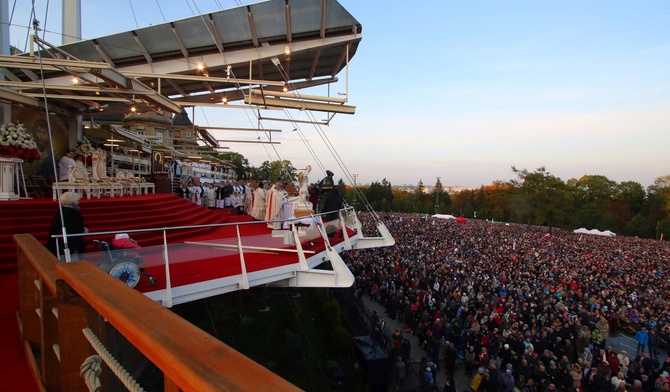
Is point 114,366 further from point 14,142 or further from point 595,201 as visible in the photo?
point 595,201

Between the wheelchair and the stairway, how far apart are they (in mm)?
1612

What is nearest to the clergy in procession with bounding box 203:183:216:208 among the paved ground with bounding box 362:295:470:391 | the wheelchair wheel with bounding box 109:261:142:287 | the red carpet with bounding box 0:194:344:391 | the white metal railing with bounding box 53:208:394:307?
the red carpet with bounding box 0:194:344:391

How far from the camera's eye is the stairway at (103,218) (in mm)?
6722

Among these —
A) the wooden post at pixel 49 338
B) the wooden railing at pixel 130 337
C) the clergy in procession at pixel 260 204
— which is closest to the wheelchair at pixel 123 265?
the wooden railing at pixel 130 337

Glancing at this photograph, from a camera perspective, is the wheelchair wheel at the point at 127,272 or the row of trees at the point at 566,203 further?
the row of trees at the point at 566,203

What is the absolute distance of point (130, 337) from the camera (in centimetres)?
103

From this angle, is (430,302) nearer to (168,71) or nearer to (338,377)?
(338,377)

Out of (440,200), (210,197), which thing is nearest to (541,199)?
(440,200)

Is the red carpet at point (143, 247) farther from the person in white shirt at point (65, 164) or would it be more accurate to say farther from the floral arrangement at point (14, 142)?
the person in white shirt at point (65, 164)

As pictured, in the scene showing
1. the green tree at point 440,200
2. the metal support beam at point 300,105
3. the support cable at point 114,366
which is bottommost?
the green tree at point 440,200

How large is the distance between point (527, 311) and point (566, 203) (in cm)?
4252

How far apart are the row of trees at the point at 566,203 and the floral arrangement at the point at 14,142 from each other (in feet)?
137

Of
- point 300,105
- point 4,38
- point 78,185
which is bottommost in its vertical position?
point 78,185

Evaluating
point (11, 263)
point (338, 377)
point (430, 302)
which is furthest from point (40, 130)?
point (430, 302)
